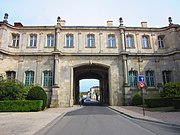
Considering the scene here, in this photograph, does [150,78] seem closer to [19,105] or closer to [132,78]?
[132,78]

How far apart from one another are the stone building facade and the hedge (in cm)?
469

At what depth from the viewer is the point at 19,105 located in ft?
51.8

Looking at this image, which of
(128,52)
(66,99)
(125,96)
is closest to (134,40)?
(128,52)

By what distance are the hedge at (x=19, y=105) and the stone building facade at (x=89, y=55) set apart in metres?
4.69

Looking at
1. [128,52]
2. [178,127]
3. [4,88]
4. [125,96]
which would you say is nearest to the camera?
[178,127]

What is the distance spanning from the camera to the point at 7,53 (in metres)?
21.4

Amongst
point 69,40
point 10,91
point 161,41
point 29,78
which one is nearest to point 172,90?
point 161,41

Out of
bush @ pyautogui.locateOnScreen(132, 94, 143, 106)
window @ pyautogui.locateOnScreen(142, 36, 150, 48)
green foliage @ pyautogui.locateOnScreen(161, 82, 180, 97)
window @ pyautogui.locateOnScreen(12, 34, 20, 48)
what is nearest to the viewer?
green foliage @ pyautogui.locateOnScreen(161, 82, 180, 97)

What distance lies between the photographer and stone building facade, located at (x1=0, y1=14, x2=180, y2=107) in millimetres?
21781

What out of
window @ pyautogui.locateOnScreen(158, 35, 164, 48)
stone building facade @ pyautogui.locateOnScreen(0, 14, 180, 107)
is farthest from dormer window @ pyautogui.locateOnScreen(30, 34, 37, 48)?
window @ pyautogui.locateOnScreen(158, 35, 164, 48)

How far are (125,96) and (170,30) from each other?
1236cm

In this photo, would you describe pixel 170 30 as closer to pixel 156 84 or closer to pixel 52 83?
pixel 156 84

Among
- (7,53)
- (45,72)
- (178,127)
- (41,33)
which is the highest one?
(41,33)

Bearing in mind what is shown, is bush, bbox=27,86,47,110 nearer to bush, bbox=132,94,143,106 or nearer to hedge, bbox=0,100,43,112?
hedge, bbox=0,100,43,112
